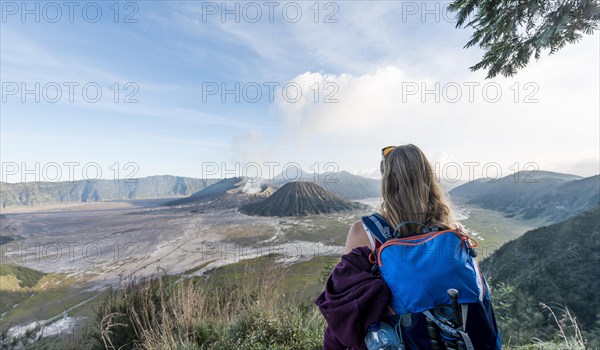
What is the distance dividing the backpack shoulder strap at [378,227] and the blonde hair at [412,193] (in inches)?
1.5

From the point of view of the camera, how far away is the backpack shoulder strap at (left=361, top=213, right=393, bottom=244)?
1391 mm

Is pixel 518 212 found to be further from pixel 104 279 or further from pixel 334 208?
pixel 104 279

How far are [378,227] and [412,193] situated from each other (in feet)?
0.88

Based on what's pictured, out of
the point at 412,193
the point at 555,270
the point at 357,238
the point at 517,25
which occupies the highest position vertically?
the point at 517,25

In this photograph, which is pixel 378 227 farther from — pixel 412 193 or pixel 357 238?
pixel 412 193

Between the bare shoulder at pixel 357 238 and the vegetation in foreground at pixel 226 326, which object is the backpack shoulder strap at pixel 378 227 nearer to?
the bare shoulder at pixel 357 238

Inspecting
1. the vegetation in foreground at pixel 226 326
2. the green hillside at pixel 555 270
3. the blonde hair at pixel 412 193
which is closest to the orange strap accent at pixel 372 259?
the blonde hair at pixel 412 193

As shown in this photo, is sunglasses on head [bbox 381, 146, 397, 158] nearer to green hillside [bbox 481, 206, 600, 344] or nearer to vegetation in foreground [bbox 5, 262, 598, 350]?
vegetation in foreground [bbox 5, 262, 598, 350]

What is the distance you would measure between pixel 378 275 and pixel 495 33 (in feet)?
12.2

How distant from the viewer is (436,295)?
111cm

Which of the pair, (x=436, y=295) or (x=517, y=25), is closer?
(x=436, y=295)

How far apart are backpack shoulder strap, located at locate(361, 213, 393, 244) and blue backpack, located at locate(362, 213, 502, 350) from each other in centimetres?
14

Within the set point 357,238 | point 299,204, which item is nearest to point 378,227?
point 357,238

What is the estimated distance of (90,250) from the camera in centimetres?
4250
